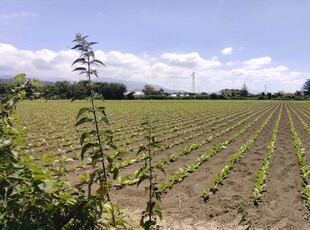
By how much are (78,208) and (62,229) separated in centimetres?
17

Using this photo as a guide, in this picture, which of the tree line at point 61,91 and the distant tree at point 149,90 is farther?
the distant tree at point 149,90

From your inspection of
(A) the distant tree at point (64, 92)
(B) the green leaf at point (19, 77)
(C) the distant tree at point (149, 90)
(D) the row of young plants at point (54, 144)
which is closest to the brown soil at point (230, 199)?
(A) the distant tree at point (64, 92)

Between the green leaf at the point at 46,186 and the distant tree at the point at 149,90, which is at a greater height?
the distant tree at the point at 149,90

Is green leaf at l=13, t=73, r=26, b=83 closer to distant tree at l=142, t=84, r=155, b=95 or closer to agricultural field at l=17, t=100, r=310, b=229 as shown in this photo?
agricultural field at l=17, t=100, r=310, b=229

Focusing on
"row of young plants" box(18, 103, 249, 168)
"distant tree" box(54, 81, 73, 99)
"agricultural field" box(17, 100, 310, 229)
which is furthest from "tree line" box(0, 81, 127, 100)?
"row of young plants" box(18, 103, 249, 168)

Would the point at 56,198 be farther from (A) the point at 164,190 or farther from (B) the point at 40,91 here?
(A) the point at 164,190

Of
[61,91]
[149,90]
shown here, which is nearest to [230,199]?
[61,91]

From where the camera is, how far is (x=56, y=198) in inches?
76.3

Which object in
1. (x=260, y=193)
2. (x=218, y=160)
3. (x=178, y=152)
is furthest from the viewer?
(x=178, y=152)

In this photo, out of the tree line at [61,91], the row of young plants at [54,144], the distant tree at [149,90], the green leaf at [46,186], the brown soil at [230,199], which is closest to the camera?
the green leaf at [46,186]

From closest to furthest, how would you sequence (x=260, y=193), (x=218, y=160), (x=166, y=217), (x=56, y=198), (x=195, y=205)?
(x=56, y=198) < (x=166, y=217) < (x=195, y=205) < (x=260, y=193) < (x=218, y=160)

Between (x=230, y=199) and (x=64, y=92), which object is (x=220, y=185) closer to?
(x=230, y=199)

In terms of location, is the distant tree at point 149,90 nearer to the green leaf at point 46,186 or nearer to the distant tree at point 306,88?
the distant tree at point 306,88

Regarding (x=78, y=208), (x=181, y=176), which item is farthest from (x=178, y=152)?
(x=78, y=208)
